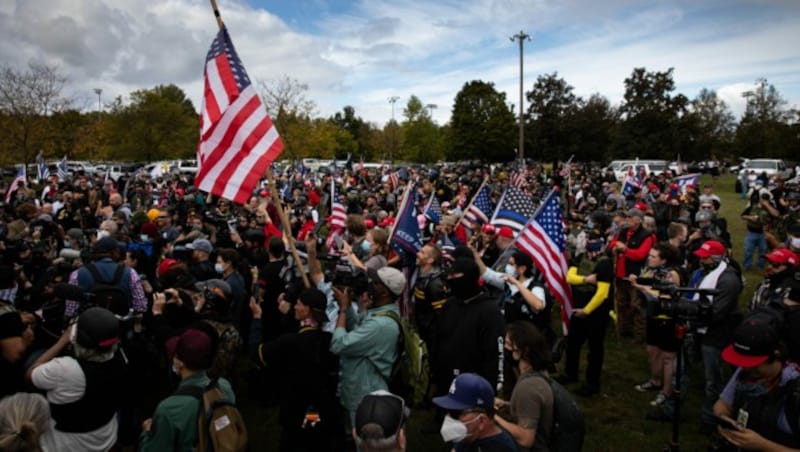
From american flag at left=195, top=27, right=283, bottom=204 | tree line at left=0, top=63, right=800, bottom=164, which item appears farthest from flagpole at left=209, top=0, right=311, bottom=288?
tree line at left=0, top=63, right=800, bottom=164

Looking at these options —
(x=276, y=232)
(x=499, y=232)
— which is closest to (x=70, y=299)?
(x=276, y=232)

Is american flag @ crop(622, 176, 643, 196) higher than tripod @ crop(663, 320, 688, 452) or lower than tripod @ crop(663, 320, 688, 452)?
higher

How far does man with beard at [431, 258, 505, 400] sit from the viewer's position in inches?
181

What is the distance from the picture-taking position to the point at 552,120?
58.2 metres

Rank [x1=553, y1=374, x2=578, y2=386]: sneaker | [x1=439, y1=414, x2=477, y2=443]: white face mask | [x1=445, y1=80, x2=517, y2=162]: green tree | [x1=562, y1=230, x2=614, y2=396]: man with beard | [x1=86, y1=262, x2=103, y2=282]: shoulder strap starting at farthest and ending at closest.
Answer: [x1=445, y1=80, x2=517, y2=162]: green tree < [x1=553, y1=374, x2=578, y2=386]: sneaker < [x1=562, y1=230, x2=614, y2=396]: man with beard < [x1=86, y1=262, x2=103, y2=282]: shoulder strap < [x1=439, y1=414, x2=477, y2=443]: white face mask

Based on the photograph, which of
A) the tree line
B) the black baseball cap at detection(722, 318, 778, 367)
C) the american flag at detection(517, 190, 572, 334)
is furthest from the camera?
the tree line

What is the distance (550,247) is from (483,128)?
215 feet

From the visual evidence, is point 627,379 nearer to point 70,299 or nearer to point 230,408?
point 230,408

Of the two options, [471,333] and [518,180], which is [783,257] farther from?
[518,180]

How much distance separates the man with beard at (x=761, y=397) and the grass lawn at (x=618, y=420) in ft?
8.87

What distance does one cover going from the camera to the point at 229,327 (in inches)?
180

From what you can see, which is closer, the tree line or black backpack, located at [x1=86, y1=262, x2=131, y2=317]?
black backpack, located at [x1=86, y1=262, x2=131, y2=317]

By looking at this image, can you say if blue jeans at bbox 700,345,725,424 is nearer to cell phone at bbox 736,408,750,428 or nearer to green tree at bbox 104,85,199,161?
cell phone at bbox 736,408,750,428

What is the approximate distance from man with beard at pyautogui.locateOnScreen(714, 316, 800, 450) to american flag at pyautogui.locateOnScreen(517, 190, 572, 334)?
284 centimetres
